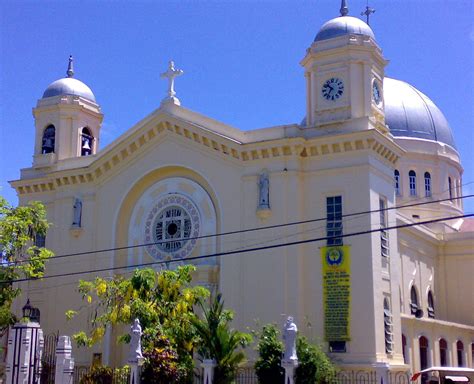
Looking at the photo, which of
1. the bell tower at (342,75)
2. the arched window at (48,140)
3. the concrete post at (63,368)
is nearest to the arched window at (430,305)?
the bell tower at (342,75)

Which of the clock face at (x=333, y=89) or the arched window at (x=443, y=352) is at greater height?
the clock face at (x=333, y=89)

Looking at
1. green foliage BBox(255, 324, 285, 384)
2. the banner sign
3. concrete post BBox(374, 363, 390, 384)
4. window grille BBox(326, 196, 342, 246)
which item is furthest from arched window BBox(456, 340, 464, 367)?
concrete post BBox(374, 363, 390, 384)

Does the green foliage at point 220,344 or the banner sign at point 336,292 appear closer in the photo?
the green foliage at point 220,344

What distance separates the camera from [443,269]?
146 feet

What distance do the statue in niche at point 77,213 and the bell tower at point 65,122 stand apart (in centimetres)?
309

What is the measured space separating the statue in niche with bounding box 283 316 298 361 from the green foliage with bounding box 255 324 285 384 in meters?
1.38

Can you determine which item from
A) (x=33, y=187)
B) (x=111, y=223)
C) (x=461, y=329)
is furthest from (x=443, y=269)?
(x=33, y=187)

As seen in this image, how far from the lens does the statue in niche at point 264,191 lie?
1211 inches

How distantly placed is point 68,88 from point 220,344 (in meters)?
19.3

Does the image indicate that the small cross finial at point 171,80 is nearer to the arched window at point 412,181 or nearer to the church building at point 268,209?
the church building at point 268,209

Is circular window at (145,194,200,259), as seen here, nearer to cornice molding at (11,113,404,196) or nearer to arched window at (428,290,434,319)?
cornice molding at (11,113,404,196)

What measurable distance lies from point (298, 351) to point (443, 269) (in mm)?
21824

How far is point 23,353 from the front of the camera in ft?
74.3

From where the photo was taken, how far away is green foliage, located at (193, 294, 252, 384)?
84.4ft
